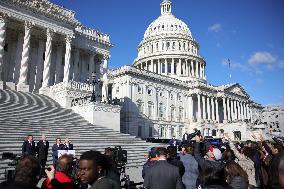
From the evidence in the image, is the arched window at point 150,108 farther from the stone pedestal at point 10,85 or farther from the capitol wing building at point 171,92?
the stone pedestal at point 10,85

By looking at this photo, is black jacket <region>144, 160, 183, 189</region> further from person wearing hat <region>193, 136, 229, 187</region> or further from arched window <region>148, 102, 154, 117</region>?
arched window <region>148, 102, 154, 117</region>

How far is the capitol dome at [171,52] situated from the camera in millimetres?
85938

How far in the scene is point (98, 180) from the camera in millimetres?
3658

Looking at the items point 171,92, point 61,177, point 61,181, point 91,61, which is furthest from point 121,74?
point 61,181

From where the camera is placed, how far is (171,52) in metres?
86.6

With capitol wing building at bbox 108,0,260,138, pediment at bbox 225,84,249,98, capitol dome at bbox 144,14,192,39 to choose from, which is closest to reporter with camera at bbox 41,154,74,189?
capitol wing building at bbox 108,0,260,138

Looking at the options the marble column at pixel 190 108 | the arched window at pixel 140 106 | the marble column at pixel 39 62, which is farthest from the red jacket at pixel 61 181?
the marble column at pixel 190 108

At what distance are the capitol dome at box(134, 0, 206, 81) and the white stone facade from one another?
132ft

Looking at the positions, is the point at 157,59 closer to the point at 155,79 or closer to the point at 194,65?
the point at 194,65

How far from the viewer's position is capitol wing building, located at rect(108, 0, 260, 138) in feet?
183

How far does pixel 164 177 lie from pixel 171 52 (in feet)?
270

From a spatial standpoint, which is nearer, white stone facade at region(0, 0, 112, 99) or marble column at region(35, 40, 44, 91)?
white stone facade at region(0, 0, 112, 99)

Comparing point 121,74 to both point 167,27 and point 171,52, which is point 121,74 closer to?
point 171,52

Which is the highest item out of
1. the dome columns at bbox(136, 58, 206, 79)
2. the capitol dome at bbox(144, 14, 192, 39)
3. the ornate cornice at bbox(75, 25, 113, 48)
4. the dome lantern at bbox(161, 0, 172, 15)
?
the dome lantern at bbox(161, 0, 172, 15)
